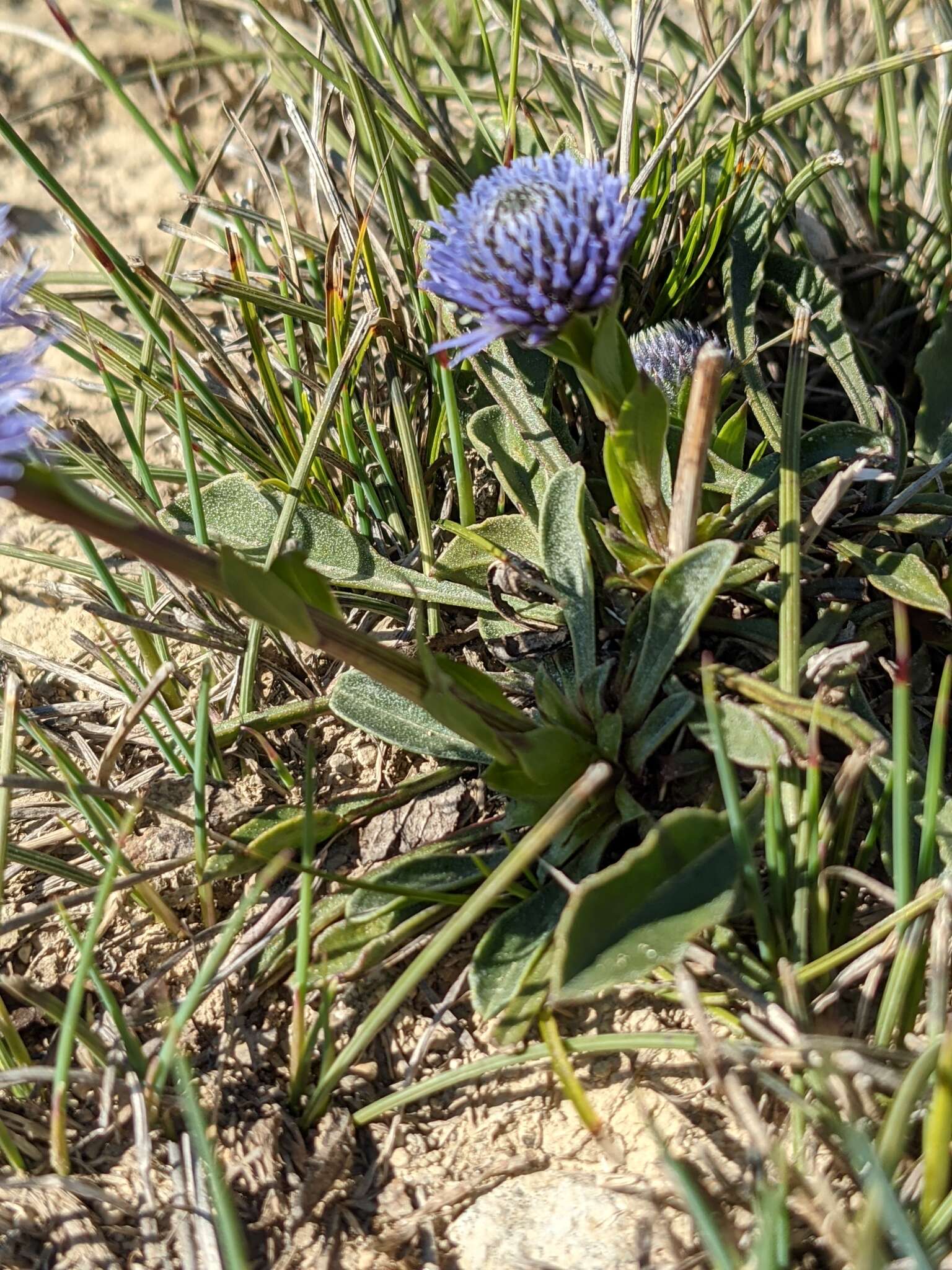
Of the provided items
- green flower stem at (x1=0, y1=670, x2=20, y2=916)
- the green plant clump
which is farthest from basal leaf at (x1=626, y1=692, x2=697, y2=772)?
green flower stem at (x1=0, y1=670, x2=20, y2=916)

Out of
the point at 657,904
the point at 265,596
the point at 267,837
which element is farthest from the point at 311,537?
the point at 657,904

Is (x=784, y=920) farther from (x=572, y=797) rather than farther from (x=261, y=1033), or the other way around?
(x=261, y=1033)

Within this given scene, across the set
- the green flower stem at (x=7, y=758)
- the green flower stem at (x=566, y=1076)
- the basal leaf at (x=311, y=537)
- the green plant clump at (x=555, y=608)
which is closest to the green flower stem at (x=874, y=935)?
the green plant clump at (x=555, y=608)

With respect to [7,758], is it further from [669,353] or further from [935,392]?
[935,392]

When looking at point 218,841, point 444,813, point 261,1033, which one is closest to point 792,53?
point 444,813

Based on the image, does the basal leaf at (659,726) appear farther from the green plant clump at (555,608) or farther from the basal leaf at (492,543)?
the basal leaf at (492,543)

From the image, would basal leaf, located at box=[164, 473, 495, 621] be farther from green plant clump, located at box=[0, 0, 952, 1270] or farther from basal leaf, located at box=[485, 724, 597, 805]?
basal leaf, located at box=[485, 724, 597, 805]
